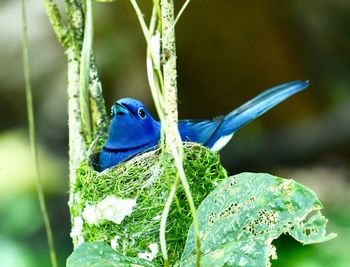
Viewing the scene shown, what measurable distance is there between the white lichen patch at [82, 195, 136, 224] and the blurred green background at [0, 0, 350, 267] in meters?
4.48

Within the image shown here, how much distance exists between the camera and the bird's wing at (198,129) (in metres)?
4.14

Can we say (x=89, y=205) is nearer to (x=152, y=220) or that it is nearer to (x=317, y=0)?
(x=152, y=220)

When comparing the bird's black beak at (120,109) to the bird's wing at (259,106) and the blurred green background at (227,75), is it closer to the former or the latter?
the bird's wing at (259,106)

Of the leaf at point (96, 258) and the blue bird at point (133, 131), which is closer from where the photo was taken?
the leaf at point (96, 258)

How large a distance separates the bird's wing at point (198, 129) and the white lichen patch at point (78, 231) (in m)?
1.20

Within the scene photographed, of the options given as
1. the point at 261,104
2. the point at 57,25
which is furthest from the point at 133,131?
the point at 261,104

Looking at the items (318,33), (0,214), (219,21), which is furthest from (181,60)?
(0,214)

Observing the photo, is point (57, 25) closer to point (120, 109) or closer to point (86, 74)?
point (86, 74)

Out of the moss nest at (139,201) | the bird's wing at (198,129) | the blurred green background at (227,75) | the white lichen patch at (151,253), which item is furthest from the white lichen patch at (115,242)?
the blurred green background at (227,75)

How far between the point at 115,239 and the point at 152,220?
6.1 inches

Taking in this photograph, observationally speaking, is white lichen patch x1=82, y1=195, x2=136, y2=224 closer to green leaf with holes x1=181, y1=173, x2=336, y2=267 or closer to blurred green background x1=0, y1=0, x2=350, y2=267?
green leaf with holes x1=181, y1=173, x2=336, y2=267

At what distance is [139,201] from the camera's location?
2.91 meters

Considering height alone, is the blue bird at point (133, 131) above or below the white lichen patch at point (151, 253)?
above

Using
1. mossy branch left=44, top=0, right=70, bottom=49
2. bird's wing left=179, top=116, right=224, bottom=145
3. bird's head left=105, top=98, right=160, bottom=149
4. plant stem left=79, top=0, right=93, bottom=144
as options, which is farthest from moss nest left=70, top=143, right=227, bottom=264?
bird's wing left=179, top=116, right=224, bottom=145
